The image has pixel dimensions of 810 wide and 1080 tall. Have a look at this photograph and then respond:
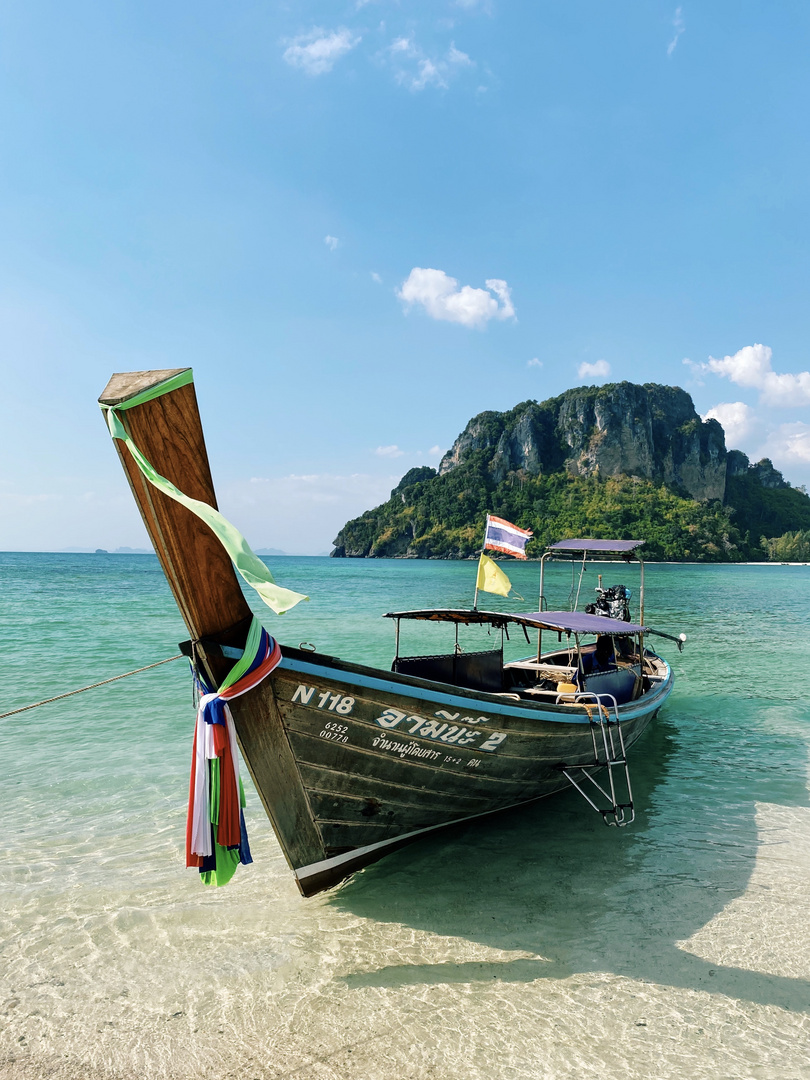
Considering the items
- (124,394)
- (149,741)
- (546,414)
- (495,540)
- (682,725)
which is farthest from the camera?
(546,414)

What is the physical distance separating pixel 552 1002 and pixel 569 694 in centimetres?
370

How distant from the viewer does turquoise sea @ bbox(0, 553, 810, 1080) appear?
135 inches

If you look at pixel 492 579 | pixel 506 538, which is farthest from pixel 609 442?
pixel 492 579

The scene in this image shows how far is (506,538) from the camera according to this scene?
9117 millimetres

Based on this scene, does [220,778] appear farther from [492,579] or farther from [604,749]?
[604,749]

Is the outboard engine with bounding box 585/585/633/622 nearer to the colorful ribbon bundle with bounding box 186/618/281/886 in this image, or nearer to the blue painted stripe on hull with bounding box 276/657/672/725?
the blue painted stripe on hull with bounding box 276/657/672/725

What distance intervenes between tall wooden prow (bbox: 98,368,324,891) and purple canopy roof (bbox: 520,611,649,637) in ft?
10.6

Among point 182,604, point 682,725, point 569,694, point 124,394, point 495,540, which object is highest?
Answer: point 124,394

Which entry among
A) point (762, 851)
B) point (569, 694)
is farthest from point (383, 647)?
point (762, 851)

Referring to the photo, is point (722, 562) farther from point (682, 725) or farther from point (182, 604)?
point (182, 604)

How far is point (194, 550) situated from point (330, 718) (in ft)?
5.48

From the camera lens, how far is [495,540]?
9.14 meters

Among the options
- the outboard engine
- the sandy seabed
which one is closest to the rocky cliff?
the outboard engine

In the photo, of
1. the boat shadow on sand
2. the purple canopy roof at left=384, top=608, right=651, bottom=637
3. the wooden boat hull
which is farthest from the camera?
the purple canopy roof at left=384, top=608, right=651, bottom=637
